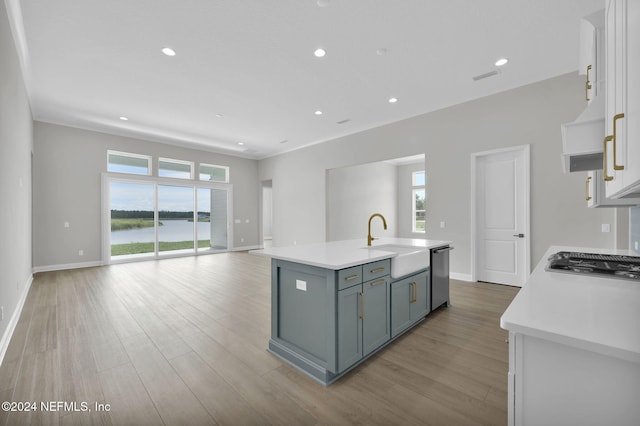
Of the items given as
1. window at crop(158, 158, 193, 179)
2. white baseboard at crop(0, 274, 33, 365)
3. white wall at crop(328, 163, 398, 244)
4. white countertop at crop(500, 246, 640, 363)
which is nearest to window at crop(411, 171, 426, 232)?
white wall at crop(328, 163, 398, 244)

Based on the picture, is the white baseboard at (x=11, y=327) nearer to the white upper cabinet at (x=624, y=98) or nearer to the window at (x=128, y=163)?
the window at (x=128, y=163)

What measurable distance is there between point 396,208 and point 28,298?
9519 mm

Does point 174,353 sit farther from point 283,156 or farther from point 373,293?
point 283,156

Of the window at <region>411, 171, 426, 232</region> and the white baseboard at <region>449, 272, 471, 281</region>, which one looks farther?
the window at <region>411, 171, 426, 232</region>

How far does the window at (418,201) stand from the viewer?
9703mm

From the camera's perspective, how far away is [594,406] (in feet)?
2.67

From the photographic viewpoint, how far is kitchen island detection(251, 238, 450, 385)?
77.2 inches

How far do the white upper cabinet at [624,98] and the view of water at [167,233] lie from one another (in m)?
8.41

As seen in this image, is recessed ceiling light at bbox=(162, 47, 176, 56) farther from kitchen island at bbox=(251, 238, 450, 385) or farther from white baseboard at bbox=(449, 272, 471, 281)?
white baseboard at bbox=(449, 272, 471, 281)

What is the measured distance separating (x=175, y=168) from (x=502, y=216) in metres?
8.00

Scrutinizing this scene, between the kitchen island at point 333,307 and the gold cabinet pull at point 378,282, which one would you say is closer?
the kitchen island at point 333,307

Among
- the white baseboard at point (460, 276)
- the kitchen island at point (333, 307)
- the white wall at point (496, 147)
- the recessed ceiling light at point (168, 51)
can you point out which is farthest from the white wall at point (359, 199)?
the kitchen island at point (333, 307)

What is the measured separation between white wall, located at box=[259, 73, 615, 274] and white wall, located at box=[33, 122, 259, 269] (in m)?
5.65

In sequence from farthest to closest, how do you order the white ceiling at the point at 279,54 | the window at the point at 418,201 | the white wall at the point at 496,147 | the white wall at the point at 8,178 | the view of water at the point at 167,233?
the window at the point at 418,201
the view of water at the point at 167,233
the white wall at the point at 496,147
the white ceiling at the point at 279,54
the white wall at the point at 8,178
